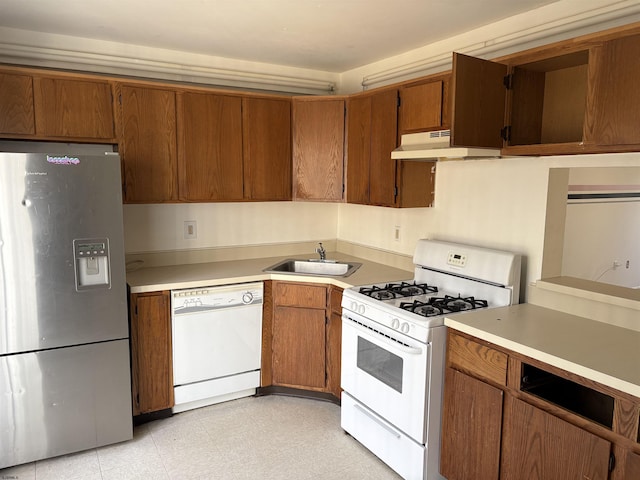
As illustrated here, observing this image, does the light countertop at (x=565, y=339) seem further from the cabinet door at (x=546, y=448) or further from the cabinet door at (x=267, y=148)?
the cabinet door at (x=267, y=148)

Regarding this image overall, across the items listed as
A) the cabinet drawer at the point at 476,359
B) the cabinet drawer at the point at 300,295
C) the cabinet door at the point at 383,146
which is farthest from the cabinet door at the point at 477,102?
the cabinet drawer at the point at 300,295

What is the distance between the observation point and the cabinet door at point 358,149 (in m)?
3.29

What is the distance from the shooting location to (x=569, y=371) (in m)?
1.74

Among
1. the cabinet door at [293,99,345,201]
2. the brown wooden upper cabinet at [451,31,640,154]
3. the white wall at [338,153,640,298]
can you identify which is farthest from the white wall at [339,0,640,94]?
the white wall at [338,153,640,298]

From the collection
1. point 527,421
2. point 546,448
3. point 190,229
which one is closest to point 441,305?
point 527,421

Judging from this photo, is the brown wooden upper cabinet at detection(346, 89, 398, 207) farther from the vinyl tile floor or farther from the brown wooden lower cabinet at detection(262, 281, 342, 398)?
the vinyl tile floor

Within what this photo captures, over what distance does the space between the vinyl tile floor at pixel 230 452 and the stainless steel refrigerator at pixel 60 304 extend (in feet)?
0.44

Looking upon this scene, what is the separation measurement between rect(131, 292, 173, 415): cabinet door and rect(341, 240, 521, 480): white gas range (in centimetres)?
115

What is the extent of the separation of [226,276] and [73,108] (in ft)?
4.63

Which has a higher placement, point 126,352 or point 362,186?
point 362,186

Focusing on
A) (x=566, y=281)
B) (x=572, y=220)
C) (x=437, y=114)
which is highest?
(x=437, y=114)

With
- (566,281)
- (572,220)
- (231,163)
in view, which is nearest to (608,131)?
(566,281)

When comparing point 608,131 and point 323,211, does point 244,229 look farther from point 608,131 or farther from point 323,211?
point 608,131

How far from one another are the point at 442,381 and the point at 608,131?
53.4 inches
